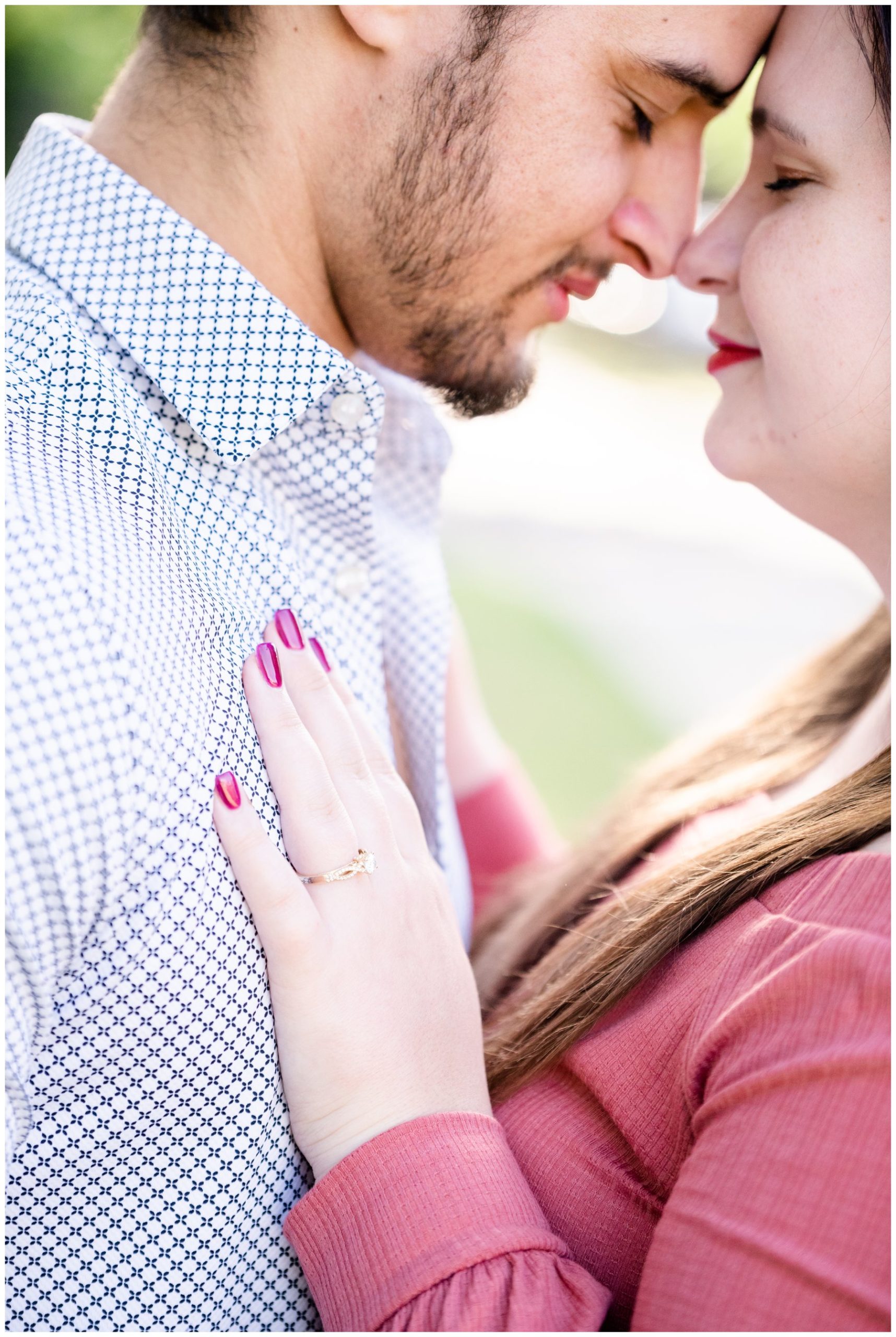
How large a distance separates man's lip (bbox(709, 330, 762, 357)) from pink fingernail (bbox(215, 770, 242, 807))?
3.40 ft

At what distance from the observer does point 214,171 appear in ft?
4.85

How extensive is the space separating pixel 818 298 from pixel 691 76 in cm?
39

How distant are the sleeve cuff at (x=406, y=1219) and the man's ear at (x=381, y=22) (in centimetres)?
135

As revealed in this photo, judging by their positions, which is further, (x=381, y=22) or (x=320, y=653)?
(x=381, y=22)

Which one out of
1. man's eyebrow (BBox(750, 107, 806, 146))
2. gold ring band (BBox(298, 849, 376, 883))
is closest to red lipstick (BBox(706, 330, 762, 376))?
man's eyebrow (BBox(750, 107, 806, 146))

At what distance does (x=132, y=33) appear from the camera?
67.7 inches

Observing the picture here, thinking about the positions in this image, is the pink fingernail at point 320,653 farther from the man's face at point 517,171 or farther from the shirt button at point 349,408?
the man's face at point 517,171

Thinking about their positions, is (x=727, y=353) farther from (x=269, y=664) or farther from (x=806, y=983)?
(x=806, y=983)

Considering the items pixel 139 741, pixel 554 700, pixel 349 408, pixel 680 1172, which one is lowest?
pixel 554 700

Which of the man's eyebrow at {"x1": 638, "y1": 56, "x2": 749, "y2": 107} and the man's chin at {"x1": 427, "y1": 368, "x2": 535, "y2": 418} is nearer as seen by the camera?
the man's eyebrow at {"x1": 638, "y1": 56, "x2": 749, "y2": 107}

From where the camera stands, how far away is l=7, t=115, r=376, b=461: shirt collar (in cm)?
127

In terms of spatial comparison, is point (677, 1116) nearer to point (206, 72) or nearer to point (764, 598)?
point (206, 72)

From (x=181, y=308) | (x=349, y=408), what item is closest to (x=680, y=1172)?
(x=349, y=408)

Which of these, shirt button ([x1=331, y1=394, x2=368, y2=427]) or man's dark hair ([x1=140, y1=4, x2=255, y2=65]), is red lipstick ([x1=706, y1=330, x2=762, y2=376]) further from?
man's dark hair ([x1=140, y1=4, x2=255, y2=65])
